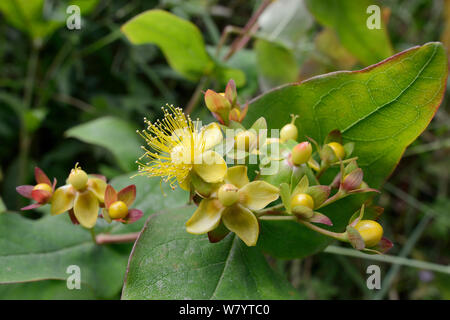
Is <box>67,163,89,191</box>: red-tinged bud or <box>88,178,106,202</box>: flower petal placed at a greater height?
<box>67,163,89,191</box>: red-tinged bud

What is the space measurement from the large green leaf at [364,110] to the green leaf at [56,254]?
32 centimetres

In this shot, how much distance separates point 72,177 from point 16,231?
0.70 feet

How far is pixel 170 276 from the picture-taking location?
0.55 meters

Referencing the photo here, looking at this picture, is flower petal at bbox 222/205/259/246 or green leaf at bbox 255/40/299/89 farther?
green leaf at bbox 255/40/299/89

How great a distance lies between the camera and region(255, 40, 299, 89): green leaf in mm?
1082

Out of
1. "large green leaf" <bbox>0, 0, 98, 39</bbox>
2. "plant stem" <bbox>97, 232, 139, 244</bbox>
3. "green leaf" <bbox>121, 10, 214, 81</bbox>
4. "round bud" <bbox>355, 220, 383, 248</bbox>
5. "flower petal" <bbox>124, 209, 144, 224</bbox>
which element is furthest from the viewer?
"large green leaf" <bbox>0, 0, 98, 39</bbox>

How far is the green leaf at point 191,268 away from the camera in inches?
21.4

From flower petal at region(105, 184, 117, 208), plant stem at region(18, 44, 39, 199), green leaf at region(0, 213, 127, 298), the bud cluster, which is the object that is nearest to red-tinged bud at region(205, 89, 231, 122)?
the bud cluster

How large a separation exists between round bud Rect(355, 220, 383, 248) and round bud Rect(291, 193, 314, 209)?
0.25 feet

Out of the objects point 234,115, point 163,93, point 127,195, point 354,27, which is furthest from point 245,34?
point 127,195

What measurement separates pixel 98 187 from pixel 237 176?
241 mm

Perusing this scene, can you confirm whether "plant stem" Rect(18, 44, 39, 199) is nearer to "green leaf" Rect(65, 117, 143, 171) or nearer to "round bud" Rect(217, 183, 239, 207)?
"green leaf" Rect(65, 117, 143, 171)
